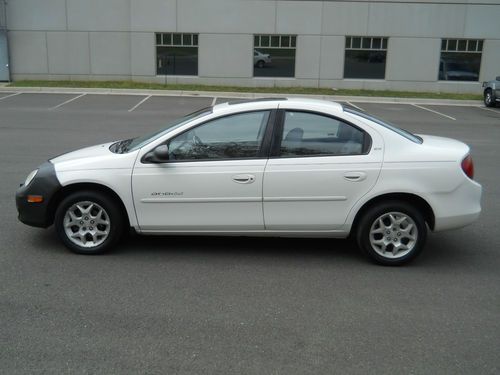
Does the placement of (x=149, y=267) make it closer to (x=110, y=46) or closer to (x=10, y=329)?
(x=10, y=329)

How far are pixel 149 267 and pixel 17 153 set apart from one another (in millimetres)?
6597

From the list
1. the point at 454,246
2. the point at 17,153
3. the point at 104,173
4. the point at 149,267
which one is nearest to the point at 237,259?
the point at 149,267

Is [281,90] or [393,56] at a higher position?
[393,56]

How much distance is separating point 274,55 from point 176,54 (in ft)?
15.0

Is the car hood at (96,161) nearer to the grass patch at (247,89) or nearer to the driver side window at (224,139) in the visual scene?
the driver side window at (224,139)

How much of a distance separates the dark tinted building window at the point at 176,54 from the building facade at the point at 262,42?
0.05m

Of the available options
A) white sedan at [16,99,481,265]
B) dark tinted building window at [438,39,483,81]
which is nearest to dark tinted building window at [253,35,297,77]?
dark tinted building window at [438,39,483,81]

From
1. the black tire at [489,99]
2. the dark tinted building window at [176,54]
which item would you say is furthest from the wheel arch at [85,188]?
the dark tinted building window at [176,54]

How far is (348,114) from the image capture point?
5.38 metres

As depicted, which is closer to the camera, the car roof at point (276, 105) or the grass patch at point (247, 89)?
the car roof at point (276, 105)

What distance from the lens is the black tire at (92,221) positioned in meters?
5.30

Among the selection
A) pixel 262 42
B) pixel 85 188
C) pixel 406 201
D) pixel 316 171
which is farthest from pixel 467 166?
pixel 262 42

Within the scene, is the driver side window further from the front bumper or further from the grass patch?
the grass patch

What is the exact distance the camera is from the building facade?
25219 millimetres
